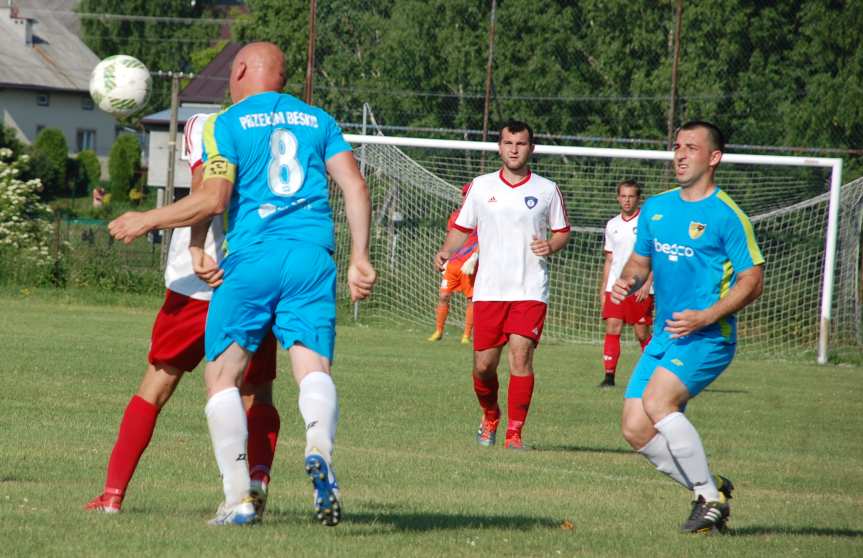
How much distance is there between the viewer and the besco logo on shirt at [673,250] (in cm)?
636

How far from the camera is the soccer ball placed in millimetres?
14289

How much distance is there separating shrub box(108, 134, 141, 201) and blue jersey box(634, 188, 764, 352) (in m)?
66.2

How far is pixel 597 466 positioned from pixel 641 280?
2.60 metres

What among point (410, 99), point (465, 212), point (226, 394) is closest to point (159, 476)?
point (226, 394)

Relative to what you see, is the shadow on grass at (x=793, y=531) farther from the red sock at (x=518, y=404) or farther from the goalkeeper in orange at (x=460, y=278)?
the goalkeeper in orange at (x=460, y=278)

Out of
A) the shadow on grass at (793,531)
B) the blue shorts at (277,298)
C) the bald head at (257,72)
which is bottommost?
the shadow on grass at (793,531)

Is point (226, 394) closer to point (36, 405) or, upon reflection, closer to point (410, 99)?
point (36, 405)

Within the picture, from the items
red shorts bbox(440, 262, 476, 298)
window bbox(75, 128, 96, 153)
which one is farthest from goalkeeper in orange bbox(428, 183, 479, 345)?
window bbox(75, 128, 96, 153)

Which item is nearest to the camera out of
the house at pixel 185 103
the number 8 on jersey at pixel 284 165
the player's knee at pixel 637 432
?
the number 8 on jersey at pixel 284 165

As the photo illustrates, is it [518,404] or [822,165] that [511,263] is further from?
[822,165]

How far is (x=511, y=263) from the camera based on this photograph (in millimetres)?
10117

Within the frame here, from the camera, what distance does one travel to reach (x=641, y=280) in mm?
6613

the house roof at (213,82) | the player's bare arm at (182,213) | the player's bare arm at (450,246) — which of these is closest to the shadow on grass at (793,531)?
the player's bare arm at (182,213)

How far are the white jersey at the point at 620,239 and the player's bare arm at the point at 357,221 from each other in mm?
9512
